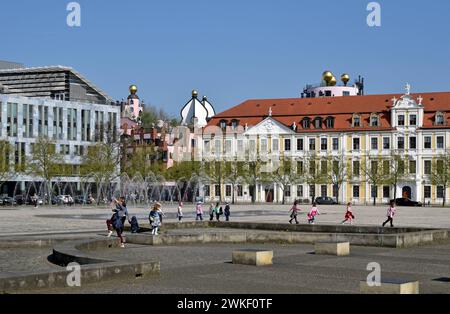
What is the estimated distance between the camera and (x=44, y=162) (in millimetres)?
88125

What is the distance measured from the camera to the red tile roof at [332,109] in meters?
99.6

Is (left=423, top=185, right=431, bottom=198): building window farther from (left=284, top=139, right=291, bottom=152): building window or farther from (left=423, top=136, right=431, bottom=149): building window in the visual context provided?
(left=284, top=139, right=291, bottom=152): building window

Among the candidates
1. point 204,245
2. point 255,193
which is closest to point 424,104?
point 255,193

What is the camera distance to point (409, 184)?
324 ft

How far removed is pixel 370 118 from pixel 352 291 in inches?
3472

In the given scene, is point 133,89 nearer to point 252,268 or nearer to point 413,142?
point 413,142

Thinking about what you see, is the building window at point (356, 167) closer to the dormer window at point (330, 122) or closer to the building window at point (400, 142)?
the building window at point (400, 142)

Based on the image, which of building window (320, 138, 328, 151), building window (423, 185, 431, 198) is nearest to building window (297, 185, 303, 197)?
building window (320, 138, 328, 151)

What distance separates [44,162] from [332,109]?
39.3 metres

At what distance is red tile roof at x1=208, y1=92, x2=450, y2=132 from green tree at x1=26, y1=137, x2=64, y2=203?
2826 centimetres

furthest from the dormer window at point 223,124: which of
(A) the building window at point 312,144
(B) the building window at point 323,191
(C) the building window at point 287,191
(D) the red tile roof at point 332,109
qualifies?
(B) the building window at point 323,191

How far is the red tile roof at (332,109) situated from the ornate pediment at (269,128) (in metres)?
1.00
